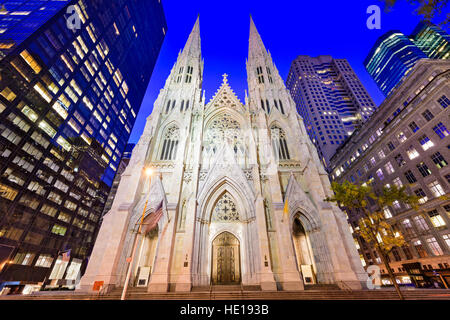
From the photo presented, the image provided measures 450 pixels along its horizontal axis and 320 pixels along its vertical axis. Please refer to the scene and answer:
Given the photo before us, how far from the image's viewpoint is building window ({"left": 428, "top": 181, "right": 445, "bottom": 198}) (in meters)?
24.5

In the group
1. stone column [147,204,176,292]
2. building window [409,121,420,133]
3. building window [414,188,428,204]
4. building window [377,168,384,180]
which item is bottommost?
stone column [147,204,176,292]

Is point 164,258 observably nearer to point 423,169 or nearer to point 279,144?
point 279,144

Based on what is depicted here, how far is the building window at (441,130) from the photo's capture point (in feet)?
79.2

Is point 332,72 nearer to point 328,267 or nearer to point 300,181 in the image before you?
point 300,181

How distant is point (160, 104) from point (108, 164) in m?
39.4

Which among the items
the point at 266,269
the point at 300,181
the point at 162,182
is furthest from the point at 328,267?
the point at 162,182

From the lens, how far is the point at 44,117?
3450 cm

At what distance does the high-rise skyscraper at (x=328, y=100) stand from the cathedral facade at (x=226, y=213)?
47.7 meters

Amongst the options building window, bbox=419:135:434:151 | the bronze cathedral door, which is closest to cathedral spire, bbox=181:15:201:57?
the bronze cathedral door

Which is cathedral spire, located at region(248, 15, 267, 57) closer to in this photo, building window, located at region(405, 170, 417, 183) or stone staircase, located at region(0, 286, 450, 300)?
building window, located at region(405, 170, 417, 183)

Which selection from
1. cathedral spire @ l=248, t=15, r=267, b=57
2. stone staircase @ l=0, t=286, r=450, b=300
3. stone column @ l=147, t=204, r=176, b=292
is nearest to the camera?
stone staircase @ l=0, t=286, r=450, b=300

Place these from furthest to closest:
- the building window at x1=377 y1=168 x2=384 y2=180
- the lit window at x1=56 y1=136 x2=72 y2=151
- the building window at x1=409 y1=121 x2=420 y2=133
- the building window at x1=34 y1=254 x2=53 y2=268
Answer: the lit window at x1=56 y1=136 x2=72 y2=151
the building window at x1=377 y1=168 x2=384 y2=180
the building window at x1=34 y1=254 x2=53 y2=268
the building window at x1=409 y1=121 x2=420 y2=133

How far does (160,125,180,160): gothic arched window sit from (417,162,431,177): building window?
1384 inches

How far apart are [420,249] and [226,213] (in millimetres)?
31160
